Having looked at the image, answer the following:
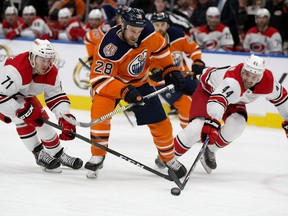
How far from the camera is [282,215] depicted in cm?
419

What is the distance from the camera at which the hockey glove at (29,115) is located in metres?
4.73

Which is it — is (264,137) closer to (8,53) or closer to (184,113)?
(184,113)

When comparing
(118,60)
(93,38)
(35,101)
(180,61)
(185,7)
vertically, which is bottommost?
(185,7)

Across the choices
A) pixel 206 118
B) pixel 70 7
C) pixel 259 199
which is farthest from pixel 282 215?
pixel 70 7

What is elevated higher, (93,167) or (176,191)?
(176,191)

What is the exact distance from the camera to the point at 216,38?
8.77 metres

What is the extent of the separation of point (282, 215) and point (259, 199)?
417 mm

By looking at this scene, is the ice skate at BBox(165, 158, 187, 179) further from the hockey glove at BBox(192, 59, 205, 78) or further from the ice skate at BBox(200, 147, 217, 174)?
the hockey glove at BBox(192, 59, 205, 78)

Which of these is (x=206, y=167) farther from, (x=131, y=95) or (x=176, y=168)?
(x=131, y=95)

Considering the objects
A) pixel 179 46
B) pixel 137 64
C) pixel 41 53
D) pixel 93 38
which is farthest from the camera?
pixel 93 38

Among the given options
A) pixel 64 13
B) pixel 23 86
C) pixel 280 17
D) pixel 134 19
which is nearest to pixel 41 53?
pixel 23 86

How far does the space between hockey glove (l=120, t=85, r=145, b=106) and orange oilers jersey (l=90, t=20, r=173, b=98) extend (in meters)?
0.06

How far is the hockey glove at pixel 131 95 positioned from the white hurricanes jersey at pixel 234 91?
487 mm

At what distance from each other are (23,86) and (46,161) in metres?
0.55
